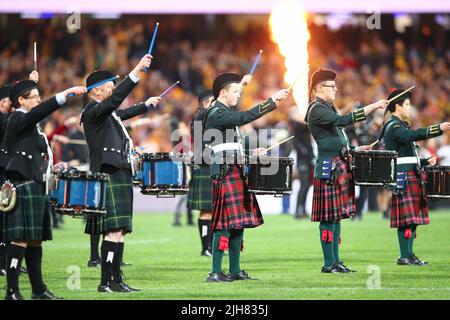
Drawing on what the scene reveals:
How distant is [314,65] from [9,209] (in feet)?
54.6

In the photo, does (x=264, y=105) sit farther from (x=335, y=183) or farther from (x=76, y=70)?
(x=76, y=70)

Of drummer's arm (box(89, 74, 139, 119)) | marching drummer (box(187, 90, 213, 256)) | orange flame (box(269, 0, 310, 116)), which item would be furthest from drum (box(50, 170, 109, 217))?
orange flame (box(269, 0, 310, 116))

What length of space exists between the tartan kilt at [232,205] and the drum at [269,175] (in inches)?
4.2

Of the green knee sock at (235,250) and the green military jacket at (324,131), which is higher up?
the green military jacket at (324,131)

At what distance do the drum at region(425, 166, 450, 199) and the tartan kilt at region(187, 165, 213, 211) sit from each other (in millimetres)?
2565

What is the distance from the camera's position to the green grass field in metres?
8.68

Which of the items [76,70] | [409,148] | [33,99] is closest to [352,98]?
[76,70]

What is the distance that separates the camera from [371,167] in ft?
33.1

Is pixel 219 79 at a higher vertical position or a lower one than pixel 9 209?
higher

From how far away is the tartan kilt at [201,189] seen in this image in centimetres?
1199

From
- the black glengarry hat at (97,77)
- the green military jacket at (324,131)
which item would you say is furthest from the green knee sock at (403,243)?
the black glengarry hat at (97,77)

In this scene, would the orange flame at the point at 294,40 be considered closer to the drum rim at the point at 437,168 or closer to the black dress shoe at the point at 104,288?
the drum rim at the point at 437,168
